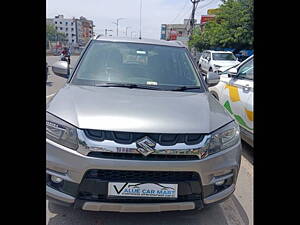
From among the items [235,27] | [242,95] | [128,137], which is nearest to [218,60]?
[235,27]

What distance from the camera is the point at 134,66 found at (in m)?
3.19

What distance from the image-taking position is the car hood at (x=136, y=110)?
2.05m

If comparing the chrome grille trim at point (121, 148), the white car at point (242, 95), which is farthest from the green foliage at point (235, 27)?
the chrome grille trim at point (121, 148)

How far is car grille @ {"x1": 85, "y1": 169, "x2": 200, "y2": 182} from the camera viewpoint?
197 centimetres

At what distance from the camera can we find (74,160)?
1.98m

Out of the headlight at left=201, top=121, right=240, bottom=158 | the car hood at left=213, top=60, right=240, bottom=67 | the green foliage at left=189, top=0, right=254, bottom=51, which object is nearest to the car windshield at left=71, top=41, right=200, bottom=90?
the headlight at left=201, top=121, right=240, bottom=158

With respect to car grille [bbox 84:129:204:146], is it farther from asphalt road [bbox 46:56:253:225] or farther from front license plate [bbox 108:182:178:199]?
asphalt road [bbox 46:56:253:225]

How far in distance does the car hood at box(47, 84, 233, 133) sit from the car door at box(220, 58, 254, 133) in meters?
1.35

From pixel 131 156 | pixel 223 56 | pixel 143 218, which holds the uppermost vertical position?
pixel 223 56

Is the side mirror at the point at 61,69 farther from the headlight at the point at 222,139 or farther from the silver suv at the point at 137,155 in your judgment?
the headlight at the point at 222,139

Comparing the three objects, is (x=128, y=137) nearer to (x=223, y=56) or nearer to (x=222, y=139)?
A: (x=222, y=139)

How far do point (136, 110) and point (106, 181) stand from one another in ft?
1.92

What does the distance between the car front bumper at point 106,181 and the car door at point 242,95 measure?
1911 mm
